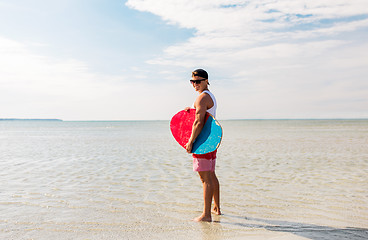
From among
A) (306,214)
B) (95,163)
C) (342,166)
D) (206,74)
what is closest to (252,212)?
(306,214)

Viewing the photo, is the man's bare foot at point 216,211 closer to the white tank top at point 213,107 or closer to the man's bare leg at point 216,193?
the man's bare leg at point 216,193

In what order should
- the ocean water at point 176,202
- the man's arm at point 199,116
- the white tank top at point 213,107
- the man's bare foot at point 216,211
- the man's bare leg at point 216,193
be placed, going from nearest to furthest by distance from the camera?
the ocean water at point 176,202
the man's arm at point 199,116
the white tank top at point 213,107
the man's bare leg at point 216,193
the man's bare foot at point 216,211

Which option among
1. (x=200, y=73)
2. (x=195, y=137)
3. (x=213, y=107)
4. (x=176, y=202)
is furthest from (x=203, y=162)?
(x=176, y=202)

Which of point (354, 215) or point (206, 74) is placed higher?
point (206, 74)

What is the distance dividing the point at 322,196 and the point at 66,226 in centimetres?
420

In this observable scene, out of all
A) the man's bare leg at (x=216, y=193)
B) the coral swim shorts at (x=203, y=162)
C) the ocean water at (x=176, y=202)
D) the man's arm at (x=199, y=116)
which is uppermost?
the man's arm at (x=199, y=116)

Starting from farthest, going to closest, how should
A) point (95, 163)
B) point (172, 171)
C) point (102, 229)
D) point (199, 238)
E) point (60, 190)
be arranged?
1. point (95, 163)
2. point (172, 171)
3. point (60, 190)
4. point (102, 229)
5. point (199, 238)

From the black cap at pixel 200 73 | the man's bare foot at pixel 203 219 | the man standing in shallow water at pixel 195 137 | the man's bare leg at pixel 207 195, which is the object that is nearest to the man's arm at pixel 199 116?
the man standing in shallow water at pixel 195 137

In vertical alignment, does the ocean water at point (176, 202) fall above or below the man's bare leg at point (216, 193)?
below

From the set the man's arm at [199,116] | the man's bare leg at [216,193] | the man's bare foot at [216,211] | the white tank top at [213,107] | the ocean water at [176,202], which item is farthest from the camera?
the man's bare foot at [216,211]

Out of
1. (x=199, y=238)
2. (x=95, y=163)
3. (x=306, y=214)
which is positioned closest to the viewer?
(x=199, y=238)

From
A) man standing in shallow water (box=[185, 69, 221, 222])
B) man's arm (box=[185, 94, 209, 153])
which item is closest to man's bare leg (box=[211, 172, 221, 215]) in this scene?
man standing in shallow water (box=[185, 69, 221, 222])

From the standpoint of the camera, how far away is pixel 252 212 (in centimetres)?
457

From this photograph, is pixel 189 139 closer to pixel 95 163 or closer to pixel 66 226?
pixel 66 226
